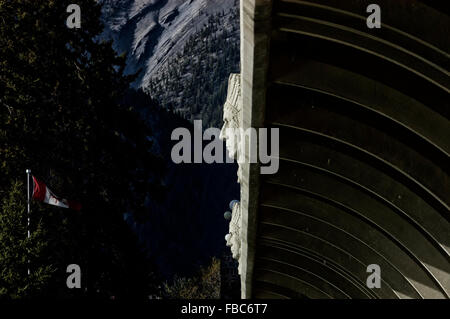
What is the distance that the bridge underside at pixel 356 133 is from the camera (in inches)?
359

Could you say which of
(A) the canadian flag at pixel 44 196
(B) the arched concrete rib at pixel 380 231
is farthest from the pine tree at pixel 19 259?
(B) the arched concrete rib at pixel 380 231

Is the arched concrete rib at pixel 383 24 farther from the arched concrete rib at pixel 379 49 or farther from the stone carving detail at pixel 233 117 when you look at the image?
the stone carving detail at pixel 233 117

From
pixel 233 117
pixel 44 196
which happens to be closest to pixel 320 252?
pixel 233 117

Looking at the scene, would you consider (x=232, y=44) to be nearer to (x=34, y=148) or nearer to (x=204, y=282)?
(x=204, y=282)

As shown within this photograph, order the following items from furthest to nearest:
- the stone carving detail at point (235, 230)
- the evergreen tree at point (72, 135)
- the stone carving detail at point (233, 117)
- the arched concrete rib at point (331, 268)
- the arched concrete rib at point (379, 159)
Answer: the evergreen tree at point (72, 135), the stone carving detail at point (235, 230), the arched concrete rib at point (331, 268), the stone carving detail at point (233, 117), the arched concrete rib at point (379, 159)

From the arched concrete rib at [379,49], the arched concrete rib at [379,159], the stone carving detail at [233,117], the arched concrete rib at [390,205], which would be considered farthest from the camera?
the arched concrete rib at [390,205]

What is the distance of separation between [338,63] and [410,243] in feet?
15.1

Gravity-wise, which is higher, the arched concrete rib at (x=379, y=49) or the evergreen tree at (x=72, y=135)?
the evergreen tree at (x=72, y=135)

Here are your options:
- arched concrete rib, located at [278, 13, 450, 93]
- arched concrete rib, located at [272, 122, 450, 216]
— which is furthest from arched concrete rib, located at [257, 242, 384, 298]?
arched concrete rib, located at [278, 13, 450, 93]

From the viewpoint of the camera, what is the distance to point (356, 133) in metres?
12.5

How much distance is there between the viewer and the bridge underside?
912 cm

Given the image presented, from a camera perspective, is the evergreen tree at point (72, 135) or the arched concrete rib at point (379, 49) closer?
the arched concrete rib at point (379, 49)

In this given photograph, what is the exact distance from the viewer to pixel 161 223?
139 metres

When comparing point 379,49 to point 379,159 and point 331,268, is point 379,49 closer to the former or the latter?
point 379,159
